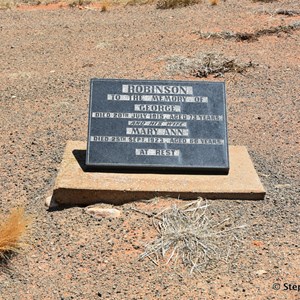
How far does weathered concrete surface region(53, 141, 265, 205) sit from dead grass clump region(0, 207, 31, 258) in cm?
53

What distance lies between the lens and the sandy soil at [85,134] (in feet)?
12.6

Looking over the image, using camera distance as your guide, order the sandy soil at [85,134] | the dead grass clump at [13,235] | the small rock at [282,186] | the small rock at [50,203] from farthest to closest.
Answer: the small rock at [282,186] → the small rock at [50,203] → the dead grass clump at [13,235] → the sandy soil at [85,134]

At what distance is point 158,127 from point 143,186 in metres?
0.61

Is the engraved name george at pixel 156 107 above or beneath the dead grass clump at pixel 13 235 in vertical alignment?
above

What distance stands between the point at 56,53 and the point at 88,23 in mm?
2270

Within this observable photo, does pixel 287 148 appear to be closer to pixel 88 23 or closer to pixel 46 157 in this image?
pixel 46 157

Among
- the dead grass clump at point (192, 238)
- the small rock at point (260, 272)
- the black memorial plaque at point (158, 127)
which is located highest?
the black memorial plaque at point (158, 127)

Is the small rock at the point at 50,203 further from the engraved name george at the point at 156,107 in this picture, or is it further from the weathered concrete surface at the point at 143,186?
the engraved name george at the point at 156,107

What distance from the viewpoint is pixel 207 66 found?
836 cm

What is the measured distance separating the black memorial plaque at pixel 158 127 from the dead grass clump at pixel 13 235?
91cm

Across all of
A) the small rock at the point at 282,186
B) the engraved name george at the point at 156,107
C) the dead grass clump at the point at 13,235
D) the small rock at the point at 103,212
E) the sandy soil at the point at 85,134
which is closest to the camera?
the sandy soil at the point at 85,134

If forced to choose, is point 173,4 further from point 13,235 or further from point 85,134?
point 13,235

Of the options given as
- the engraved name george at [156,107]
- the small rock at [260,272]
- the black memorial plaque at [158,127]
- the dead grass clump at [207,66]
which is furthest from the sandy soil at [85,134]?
the engraved name george at [156,107]

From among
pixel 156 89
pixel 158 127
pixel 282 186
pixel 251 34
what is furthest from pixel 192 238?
pixel 251 34
